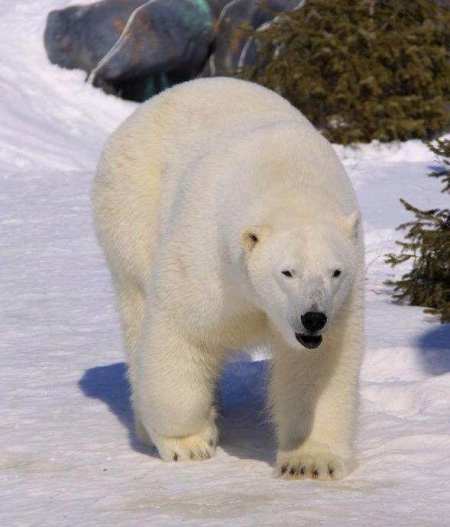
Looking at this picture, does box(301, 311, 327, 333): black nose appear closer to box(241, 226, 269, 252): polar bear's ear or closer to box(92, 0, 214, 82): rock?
box(241, 226, 269, 252): polar bear's ear

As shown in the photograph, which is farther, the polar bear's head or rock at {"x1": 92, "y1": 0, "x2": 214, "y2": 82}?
rock at {"x1": 92, "y1": 0, "x2": 214, "y2": 82}

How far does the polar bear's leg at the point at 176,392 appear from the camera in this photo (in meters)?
4.24

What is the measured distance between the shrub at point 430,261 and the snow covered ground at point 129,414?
18 centimetres

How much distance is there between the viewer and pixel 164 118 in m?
4.88

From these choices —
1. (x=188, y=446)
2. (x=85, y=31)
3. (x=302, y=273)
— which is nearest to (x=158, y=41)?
(x=85, y=31)

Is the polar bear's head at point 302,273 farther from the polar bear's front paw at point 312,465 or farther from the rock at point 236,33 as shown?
the rock at point 236,33

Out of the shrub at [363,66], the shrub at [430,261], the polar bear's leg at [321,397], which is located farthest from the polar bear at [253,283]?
the shrub at [363,66]

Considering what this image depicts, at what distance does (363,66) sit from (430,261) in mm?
5502

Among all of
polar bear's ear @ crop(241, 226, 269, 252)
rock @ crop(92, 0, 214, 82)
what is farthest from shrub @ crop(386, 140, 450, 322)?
rock @ crop(92, 0, 214, 82)

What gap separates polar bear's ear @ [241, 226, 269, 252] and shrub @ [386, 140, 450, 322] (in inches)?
105

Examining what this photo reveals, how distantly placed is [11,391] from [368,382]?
56.9 inches

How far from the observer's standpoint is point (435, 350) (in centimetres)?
573

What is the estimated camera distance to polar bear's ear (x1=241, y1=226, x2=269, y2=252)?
3791 millimetres

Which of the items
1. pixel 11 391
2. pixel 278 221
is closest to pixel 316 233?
pixel 278 221
